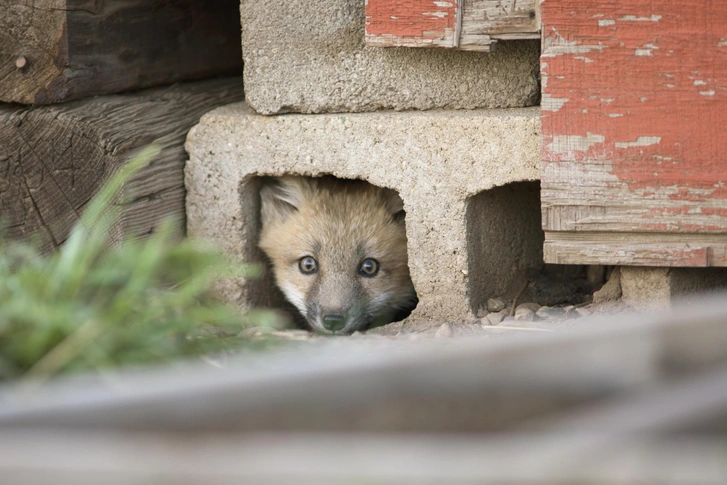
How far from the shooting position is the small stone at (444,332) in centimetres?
325

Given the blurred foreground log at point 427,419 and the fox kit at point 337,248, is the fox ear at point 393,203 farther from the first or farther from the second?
the blurred foreground log at point 427,419

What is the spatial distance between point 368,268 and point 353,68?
1.15 m

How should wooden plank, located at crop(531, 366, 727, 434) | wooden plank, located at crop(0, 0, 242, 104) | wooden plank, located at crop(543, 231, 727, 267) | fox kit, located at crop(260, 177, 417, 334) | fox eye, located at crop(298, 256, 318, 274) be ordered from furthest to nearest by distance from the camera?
1. fox eye, located at crop(298, 256, 318, 274)
2. fox kit, located at crop(260, 177, 417, 334)
3. wooden plank, located at crop(0, 0, 242, 104)
4. wooden plank, located at crop(543, 231, 727, 267)
5. wooden plank, located at crop(531, 366, 727, 434)

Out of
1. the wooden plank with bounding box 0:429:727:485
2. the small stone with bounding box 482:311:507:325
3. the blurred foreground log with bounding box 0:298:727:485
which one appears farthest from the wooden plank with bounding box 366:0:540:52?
the wooden plank with bounding box 0:429:727:485

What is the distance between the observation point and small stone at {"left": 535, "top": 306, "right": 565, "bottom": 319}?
11.7 feet

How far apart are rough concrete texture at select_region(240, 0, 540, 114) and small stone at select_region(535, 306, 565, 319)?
3.08 feet

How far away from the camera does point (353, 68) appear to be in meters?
3.61

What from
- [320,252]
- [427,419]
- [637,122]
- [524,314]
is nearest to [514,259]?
[524,314]

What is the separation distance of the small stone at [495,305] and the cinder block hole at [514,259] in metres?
0.03

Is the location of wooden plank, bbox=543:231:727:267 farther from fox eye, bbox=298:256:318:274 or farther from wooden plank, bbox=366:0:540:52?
fox eye, bbox=298:256:318:274

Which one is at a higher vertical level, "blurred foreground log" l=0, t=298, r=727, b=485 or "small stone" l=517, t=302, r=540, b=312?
"blurred foreground log" l=0, t=298, r=727, b=485

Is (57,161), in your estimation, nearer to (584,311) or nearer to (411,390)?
(584,311)

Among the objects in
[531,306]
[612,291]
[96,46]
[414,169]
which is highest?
[96,46]

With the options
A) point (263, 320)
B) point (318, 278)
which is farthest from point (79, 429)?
point (318, 278)
